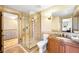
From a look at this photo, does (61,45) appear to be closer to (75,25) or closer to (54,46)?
(54,46)

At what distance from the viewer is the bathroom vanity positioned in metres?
1.57

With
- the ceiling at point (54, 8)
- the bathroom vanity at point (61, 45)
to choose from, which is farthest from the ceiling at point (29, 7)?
the bathroom vanity at point (61, 45)

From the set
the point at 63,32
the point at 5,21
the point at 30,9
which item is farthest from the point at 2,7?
the point at 63,32

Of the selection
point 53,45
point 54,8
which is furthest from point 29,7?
point 53,45

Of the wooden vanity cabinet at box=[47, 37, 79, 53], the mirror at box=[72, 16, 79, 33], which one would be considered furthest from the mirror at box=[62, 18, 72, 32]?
the wooden vanity cabinet at box=[47, 37, 79, 53]

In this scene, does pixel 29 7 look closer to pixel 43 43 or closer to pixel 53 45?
pixel 43 43

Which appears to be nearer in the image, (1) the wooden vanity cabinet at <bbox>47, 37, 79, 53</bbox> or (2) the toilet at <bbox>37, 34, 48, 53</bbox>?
(1) the wooden vanity cabinet at <bbox>47, 37, 79, 53</bbox>

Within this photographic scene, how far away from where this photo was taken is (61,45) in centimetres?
163

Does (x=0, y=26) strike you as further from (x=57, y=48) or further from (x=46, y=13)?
(x=57, y=48)

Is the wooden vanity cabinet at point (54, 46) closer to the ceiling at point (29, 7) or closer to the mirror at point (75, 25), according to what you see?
the mirror at point (75, 25)

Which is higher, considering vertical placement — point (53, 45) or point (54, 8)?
point (54, 8)

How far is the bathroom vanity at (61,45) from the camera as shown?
1570mm

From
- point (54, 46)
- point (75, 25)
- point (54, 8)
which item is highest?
point (54, 8)

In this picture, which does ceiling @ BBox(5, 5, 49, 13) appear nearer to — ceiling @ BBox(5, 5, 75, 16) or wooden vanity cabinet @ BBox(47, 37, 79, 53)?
ceiling @ BBox(5, 5, 75, 16)
